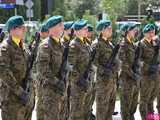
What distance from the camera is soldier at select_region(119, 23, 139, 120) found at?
8508 mm

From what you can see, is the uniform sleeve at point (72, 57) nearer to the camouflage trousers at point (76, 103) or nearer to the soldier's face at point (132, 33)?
the camouflage trousers at point (76, 103)

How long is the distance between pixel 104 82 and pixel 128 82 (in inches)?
21.7

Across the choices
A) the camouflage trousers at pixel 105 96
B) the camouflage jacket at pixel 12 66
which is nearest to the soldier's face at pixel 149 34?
the camouflage trousers at pixel 105 96

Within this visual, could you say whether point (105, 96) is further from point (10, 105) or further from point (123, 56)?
point (10, 105)

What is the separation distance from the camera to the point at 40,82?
6.79 m

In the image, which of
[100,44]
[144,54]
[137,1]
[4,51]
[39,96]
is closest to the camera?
[4,51]

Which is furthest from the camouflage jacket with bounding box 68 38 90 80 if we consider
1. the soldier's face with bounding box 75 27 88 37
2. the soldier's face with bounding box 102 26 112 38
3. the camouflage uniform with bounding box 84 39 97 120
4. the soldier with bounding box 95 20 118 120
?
the soldier's face with bounding box 102 26 112 38

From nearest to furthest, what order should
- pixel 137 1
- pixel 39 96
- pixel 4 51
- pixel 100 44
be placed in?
pixel 4 51 → pixel 39 96 → pixel 100 44 → pixel 137 1

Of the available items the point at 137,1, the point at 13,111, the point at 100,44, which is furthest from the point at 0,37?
the point at 137,1

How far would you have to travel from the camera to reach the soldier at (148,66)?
28.9ft

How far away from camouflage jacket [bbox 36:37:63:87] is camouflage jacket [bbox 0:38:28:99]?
23cm

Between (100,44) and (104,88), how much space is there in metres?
0.66

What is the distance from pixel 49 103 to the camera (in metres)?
6.80

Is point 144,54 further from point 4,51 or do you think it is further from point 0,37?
point 4,51
